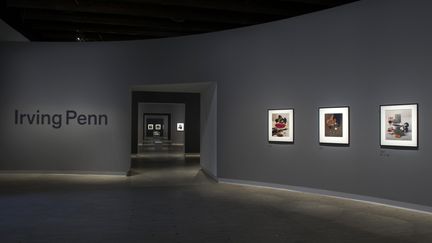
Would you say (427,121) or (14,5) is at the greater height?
(14,5)

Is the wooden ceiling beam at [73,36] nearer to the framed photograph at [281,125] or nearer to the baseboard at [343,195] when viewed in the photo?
the framed photograph at [281,125]

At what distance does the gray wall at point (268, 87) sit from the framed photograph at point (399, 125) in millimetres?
180

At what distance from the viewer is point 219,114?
555 inches

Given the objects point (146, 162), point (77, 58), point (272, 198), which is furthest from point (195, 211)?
point (146, 162)

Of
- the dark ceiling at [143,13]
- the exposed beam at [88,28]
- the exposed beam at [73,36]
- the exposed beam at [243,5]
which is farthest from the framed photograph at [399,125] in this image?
the exposed beam at [73,36]

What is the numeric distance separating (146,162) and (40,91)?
678 centimetres

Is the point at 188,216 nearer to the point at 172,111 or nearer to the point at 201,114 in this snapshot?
the point at 201,114

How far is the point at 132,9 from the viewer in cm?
1470

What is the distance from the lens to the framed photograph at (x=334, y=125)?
1072cm

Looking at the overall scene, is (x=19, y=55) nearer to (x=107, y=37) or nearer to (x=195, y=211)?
(x=107, y=37)

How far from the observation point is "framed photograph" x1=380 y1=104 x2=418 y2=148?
918cm

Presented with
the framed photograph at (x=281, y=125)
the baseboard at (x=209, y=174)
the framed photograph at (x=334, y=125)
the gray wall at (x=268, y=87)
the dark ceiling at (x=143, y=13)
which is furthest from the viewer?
the baseboard at (x=209, y=174)

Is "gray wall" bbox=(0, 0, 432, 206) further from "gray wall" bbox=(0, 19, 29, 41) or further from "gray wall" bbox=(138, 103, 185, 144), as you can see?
"gray wall" bbox=(138, 103, 185, 144)

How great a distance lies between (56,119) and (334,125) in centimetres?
1045
